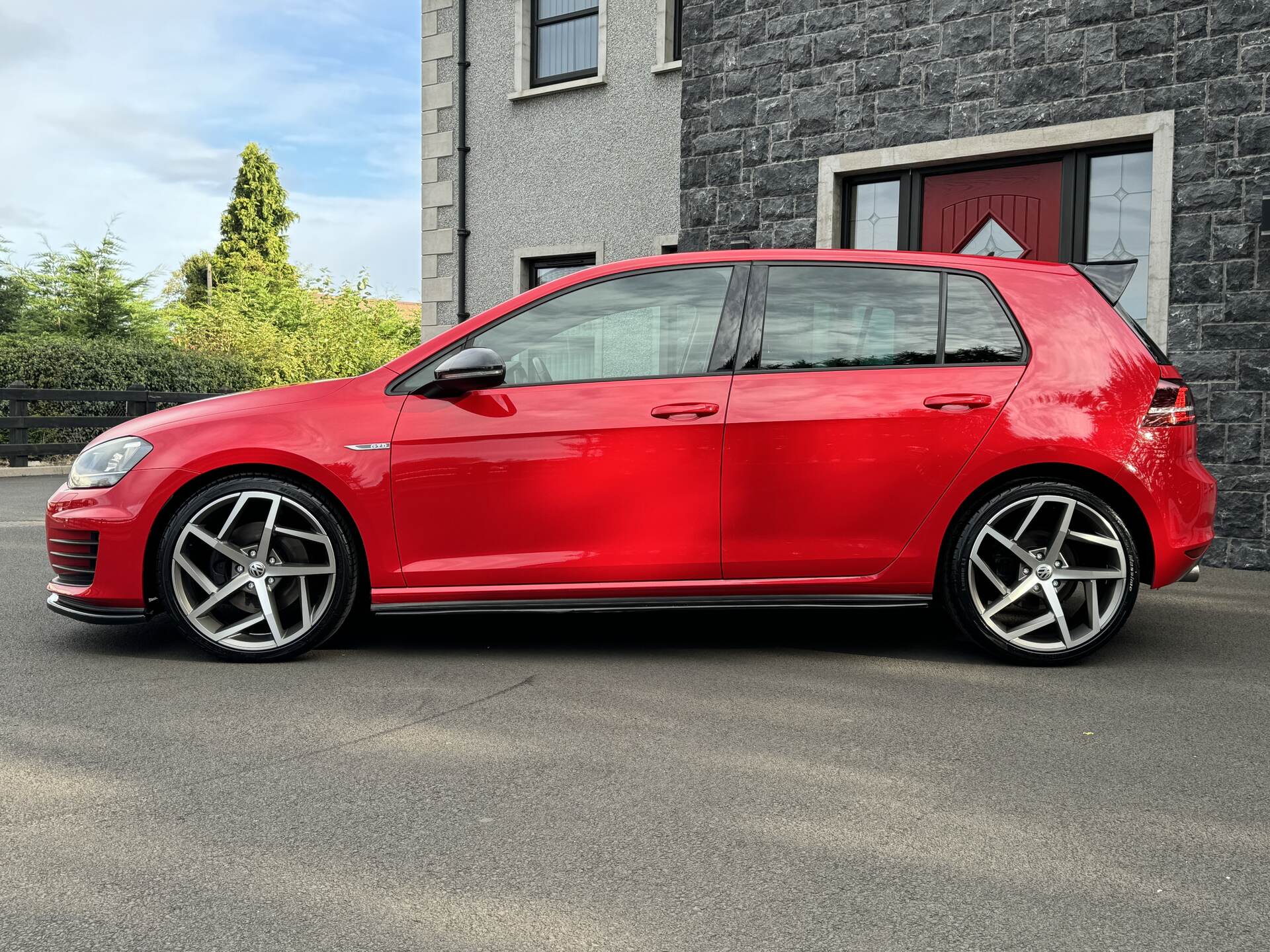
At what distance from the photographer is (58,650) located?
5.17 m

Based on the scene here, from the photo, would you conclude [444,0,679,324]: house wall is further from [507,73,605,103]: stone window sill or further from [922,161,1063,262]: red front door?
[922,161,1063,262]: red front door

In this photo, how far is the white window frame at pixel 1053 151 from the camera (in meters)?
8.27

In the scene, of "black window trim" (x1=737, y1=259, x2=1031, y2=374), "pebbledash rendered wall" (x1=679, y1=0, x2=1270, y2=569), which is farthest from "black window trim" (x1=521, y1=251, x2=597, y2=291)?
"black window trim" (x1=737, y1=259, x2=1031, y2=374)

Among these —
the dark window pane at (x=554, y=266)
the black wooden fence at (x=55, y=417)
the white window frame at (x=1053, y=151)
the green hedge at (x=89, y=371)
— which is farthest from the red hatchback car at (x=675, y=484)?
the green hedge at (x=89, y=371)

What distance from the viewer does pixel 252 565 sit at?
4832 mm

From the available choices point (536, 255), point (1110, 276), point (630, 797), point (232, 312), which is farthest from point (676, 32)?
point (232, 312)

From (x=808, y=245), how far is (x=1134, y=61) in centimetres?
277

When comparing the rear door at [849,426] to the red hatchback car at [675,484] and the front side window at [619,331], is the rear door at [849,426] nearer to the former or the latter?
the red hatchback car at [675,484]

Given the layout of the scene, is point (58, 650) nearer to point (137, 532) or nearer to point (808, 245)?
→ point (137, 532)

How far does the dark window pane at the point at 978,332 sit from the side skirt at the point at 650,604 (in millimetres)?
1020

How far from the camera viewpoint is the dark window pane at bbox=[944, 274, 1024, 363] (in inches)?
196

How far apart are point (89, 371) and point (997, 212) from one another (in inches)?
587

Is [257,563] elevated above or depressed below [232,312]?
below

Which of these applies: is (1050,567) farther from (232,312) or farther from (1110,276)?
(232,312)
